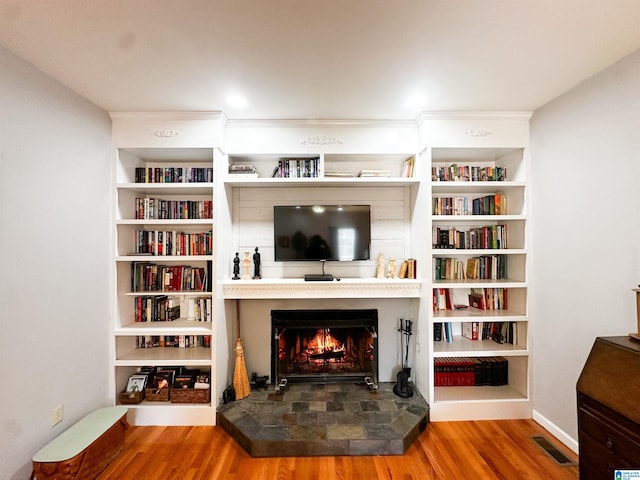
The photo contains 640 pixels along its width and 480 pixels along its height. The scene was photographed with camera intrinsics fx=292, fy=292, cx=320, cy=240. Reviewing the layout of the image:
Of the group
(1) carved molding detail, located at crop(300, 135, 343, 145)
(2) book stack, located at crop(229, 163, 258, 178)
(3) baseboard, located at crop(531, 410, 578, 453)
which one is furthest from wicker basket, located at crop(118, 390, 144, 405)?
(3) baseboard, located at crop(531, 410, 578, 453)

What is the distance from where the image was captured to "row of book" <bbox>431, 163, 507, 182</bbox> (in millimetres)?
2717

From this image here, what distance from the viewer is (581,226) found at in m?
2.05

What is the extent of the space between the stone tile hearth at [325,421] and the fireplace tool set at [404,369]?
55 mm

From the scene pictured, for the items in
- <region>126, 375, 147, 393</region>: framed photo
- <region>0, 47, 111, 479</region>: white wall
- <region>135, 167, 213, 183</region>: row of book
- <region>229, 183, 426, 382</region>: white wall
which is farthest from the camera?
<region>229, 183, 426, 382</region>: white wall

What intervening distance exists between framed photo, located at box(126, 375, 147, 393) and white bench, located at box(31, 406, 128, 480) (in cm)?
28

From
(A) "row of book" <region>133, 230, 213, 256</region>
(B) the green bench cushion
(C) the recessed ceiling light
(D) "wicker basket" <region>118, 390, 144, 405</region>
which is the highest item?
(C) the recessed ceiling light

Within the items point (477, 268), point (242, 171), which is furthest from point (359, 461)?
point (242, 171)

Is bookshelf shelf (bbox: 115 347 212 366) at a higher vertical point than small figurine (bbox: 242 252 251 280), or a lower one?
lower

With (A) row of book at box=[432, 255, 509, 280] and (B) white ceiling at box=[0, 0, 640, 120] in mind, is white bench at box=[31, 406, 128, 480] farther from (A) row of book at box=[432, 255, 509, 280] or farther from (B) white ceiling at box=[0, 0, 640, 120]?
(A) row of book at box=[432, 255, 509, 280]

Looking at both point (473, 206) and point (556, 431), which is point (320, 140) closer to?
point (473, 206)

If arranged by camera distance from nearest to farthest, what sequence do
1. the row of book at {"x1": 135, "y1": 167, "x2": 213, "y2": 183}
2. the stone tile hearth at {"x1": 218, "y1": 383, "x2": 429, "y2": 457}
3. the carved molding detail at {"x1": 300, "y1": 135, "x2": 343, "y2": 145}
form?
the stone tile hearth at {"x1": 218, "y1": 383, "x2": 429, "y2": 457}, the carved molding detail at {"x1": 300, "y1": 135, "x2": 343, "y2": 145}, the row of book at {"x1": 135, "y1": 167, "x2": 213, "y2": 183}

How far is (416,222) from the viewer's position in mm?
2764

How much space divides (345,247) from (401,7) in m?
1.81

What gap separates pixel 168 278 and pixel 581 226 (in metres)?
3.36
